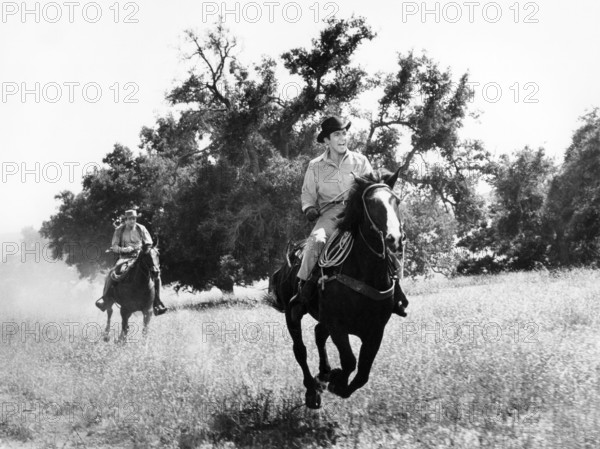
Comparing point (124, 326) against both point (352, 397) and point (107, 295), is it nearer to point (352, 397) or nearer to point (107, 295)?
point (107, 295)

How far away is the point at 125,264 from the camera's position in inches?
642

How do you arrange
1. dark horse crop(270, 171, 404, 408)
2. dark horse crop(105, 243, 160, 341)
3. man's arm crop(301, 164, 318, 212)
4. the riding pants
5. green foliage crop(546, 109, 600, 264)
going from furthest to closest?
green foliage crop(546, 109, 600, 264), dark horse crop(105, 243, 160, 341), man's arm crop(301, 164, 318, 212), the riding pants, dark horse crop(270, 171, 404, 408)

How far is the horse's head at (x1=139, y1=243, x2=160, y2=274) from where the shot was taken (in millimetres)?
14576

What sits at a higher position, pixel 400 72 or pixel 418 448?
pixel 400 72

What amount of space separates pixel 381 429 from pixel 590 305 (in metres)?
7.66

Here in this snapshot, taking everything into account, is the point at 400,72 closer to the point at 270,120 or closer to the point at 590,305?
the point at 270,120

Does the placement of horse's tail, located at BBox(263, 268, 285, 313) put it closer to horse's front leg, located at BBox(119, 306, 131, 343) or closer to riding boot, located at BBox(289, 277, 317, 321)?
riding boot, located at BBox(289, 277, 317, 321)

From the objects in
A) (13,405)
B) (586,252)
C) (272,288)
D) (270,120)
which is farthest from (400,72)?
(13,405)

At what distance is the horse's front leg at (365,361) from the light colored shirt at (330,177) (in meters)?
1.84

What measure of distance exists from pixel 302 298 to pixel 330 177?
1570mm

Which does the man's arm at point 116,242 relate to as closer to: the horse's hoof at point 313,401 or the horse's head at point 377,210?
the horse's hoof at point 313,401

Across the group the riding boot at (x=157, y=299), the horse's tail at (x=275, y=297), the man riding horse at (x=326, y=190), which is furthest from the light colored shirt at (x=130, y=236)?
the man riding horse at (x=326, y=190)

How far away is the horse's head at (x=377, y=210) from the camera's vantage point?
631cm

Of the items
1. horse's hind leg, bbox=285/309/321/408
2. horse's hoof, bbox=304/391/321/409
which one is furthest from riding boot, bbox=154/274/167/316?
horse's hoof, bbox=304/391/321/409
